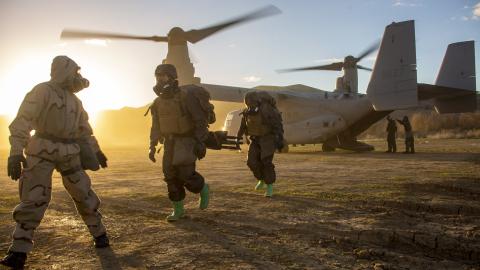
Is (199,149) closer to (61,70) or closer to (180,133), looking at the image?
(180,133)

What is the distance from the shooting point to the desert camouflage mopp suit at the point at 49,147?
3.19m

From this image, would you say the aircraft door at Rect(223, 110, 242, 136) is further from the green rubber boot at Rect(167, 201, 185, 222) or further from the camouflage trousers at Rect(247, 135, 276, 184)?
the green rubber boot at Rect(167, 201, 185, 222)

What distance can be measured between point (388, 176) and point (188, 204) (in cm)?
476

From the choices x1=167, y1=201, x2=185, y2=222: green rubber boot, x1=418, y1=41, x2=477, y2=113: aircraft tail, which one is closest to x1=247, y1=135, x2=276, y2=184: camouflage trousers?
x1=167, y1=201, x2=185, y2=222: green rubber boot

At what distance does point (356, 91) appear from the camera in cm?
1905

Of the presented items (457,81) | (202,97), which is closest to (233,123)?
(457,81)

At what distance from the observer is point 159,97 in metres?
4.91

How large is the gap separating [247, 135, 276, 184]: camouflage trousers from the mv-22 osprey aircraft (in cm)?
636

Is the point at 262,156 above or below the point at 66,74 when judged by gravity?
below

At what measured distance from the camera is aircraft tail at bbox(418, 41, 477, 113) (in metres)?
15.3

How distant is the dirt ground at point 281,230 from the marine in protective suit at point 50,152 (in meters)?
0.27

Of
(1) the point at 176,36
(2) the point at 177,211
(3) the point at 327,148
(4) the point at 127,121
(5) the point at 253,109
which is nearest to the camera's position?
(2) the point at 177,211

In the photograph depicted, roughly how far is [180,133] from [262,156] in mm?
2100

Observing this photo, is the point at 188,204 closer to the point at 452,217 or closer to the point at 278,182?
the point at 278,182
